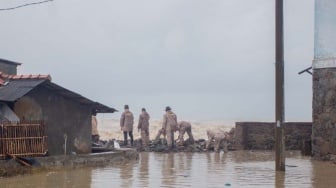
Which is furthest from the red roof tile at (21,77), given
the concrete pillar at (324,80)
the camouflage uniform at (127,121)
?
the camouflage uniform at (127,121)

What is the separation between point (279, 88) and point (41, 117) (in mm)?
7645

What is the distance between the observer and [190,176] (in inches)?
658

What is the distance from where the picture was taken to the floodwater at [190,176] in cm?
1478

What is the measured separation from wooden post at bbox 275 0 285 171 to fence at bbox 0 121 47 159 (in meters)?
7.10

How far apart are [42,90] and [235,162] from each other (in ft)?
23.8

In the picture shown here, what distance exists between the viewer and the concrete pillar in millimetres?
21859

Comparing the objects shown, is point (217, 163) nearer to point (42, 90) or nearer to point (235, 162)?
point (235, 162)

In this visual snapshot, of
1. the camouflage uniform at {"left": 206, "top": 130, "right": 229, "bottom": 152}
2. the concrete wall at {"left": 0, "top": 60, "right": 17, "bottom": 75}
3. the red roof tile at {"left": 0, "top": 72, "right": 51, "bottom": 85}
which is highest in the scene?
the concrete wall at {"left": 0, "top": 60, "right": 17, "bottom": 75}

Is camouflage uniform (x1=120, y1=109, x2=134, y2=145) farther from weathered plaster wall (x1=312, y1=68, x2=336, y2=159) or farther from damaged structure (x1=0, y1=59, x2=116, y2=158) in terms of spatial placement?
weathered plaster wall (x1=312, y1=68, x2=336, y2=159)

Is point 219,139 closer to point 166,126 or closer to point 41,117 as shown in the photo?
point 166,126

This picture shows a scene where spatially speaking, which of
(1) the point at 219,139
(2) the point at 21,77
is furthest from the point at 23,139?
(1) the point at 219,139

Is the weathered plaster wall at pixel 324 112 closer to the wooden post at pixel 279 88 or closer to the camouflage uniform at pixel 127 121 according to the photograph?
the wooden post at pixel 279 88

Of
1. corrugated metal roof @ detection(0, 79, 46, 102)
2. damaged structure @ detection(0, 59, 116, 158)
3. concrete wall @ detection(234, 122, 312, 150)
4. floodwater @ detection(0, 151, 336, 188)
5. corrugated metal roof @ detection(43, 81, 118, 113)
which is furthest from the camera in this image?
concrete wall @ detection(234, 122, 312, 150)

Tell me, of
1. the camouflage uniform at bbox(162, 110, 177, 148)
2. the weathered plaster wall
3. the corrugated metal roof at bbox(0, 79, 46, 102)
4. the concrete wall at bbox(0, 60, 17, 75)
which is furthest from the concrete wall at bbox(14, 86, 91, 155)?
the weathered plaster wall
